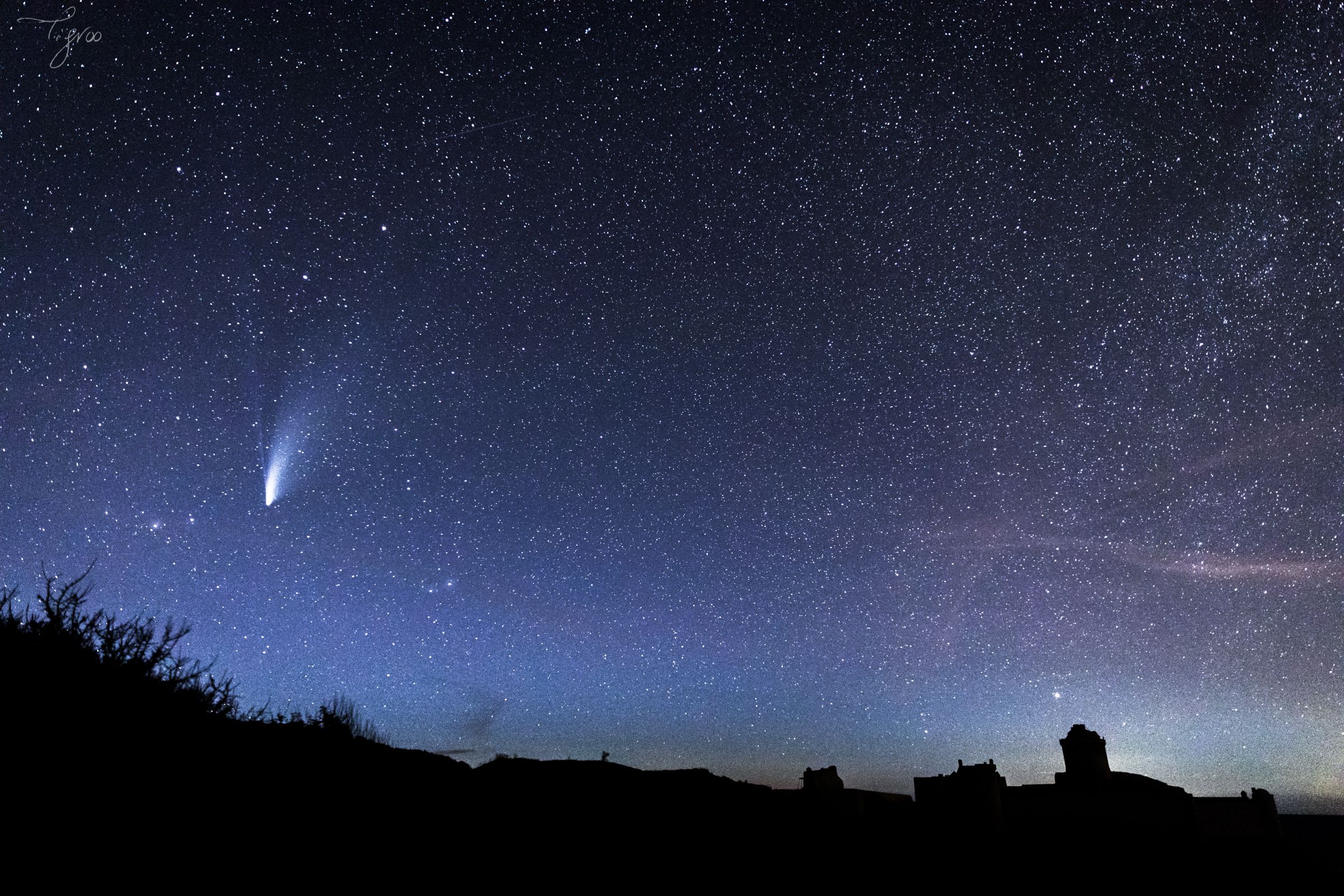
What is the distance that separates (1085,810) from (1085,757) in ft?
22.6

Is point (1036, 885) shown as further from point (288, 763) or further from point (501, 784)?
point (288, 763)

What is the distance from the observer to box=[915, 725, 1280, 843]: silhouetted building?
30281 mm

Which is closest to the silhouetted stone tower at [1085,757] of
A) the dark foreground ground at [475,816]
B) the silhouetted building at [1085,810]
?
the silhouetted building at [1085,810]

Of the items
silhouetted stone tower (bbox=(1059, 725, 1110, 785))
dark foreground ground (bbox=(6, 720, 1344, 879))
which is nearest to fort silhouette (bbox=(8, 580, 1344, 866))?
dark foreground ground (bbox=(6, 720, 1344, 879))

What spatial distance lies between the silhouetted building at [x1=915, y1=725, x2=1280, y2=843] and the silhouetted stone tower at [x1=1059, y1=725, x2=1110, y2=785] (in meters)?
0.12

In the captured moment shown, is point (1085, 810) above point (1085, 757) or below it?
below

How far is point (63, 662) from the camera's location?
14.0 meters

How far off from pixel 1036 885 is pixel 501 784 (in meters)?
15.4

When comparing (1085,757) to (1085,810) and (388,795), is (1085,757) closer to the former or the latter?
(1085,810)

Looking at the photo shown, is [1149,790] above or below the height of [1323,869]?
above

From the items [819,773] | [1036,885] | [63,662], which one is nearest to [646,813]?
[1036,885]

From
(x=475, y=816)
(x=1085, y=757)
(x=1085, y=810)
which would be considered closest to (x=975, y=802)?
(x=1085, y=810)

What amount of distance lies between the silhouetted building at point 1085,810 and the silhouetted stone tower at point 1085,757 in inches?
4.9

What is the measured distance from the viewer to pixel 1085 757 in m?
38.2
